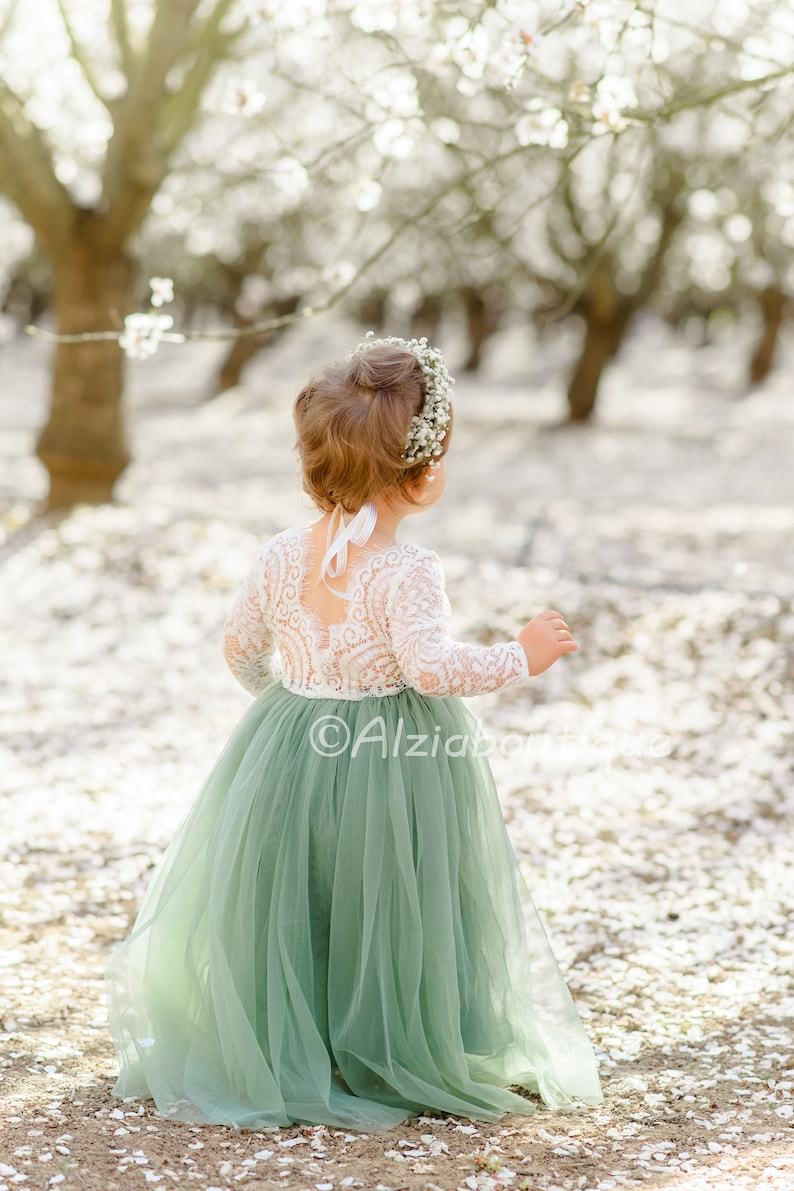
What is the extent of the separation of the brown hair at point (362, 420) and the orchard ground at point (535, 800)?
100 millimetres

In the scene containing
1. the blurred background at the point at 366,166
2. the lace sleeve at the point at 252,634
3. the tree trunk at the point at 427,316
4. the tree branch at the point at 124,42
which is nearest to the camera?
the lace sleeve at the point at 252,634

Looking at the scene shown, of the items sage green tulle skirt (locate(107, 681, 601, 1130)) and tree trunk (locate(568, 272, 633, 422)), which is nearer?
sage green tulle skirt (locate(107, 681, 601, 1130))

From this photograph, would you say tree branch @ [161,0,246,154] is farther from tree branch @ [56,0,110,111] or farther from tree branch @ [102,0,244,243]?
tree branch @ [56,0,110,111]

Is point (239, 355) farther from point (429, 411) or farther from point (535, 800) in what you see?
point (429, 411)

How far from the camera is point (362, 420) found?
2723 mm

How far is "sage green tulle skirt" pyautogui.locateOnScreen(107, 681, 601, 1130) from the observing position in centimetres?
284

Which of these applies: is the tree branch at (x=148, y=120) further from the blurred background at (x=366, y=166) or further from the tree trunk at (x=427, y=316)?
the tree trunk at (x=427, y=316)

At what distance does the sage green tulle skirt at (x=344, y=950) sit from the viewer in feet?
9.33

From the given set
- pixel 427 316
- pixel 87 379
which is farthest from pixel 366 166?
pixel 427 316

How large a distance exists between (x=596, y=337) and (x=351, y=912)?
16101 mm

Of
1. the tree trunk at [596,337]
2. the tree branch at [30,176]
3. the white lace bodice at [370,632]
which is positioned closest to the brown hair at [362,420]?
the white lace bodice at [370,632]

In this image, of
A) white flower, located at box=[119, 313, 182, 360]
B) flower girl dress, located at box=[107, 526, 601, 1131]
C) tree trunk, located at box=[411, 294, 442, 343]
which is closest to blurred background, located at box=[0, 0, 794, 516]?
white flower, located at box=[119, 313, 182, 360]

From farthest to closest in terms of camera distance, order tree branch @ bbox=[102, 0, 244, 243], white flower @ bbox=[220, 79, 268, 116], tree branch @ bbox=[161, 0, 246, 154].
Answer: tree branch @ bbox=[161, 0, 246, 154] < tree branch @ bbox=[102, 0, 244, 243] < white flower @ bbox=[220, 79, 268, 116]

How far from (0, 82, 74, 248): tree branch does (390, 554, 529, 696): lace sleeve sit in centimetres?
709
